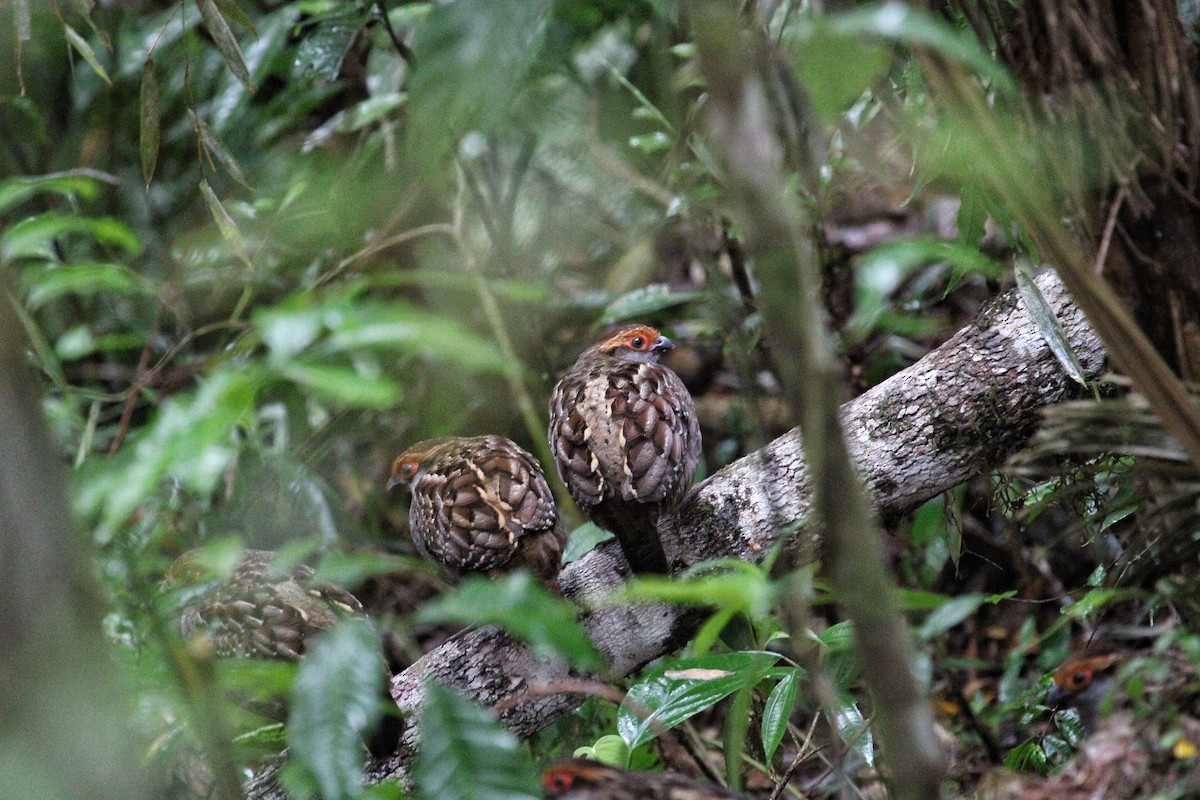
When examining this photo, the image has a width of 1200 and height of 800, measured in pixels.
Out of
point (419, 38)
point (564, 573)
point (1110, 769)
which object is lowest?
point (1110, 769)

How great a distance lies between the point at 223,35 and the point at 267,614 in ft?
6.18

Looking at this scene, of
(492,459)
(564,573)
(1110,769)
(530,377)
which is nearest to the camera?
(1110,769)

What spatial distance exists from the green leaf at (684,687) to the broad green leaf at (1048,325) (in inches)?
44.0

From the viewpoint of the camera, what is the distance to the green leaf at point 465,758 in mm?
1664

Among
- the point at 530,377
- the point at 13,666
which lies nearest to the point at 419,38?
the point at 13,666

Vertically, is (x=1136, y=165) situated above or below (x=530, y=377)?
above

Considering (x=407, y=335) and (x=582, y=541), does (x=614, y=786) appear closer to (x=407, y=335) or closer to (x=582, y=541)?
(x=407, y=335)

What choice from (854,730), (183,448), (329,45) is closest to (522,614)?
(183,448)

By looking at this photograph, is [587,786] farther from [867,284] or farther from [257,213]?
[257,213]

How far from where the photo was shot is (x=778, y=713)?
9.49ft

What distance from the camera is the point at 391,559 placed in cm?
166

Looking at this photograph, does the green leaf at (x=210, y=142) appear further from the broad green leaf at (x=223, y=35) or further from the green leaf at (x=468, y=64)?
the green leaf at (x=468, y=64)

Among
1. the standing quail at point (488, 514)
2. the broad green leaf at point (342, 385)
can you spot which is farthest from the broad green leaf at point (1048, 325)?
the broad green leaf at point (342, 385)

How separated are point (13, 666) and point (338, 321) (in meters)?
0.76
